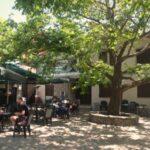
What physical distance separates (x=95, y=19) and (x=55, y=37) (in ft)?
8.31

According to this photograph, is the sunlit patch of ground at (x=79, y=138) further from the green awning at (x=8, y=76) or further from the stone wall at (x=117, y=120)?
the green awning at (x=8, y=76)

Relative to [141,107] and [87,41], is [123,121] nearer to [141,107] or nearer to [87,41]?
[87,41]

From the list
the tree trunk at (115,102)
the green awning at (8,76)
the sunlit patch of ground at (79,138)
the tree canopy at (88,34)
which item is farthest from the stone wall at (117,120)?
the green awning at (8,76)

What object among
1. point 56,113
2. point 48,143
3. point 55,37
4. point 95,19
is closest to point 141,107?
point 56,113

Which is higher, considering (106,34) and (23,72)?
(106,34)

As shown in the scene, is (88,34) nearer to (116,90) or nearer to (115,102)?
(116,90)

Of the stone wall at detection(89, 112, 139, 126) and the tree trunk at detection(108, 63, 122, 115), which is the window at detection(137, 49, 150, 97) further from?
the stone wall at detection(89, 112, 139, 126)

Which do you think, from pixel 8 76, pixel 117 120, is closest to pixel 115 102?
pixel 117 120

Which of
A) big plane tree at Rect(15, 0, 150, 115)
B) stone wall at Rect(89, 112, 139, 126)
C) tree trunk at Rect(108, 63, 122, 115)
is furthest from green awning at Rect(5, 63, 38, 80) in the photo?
tree trunk at Rect(108, 63, 122, 115)

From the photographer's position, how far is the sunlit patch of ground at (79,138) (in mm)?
11156

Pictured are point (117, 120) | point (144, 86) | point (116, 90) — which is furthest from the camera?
point (144, 86)

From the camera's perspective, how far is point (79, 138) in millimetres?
12852

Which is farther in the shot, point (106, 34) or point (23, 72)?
point (23, 72)

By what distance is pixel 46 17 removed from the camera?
1641 centimetres
